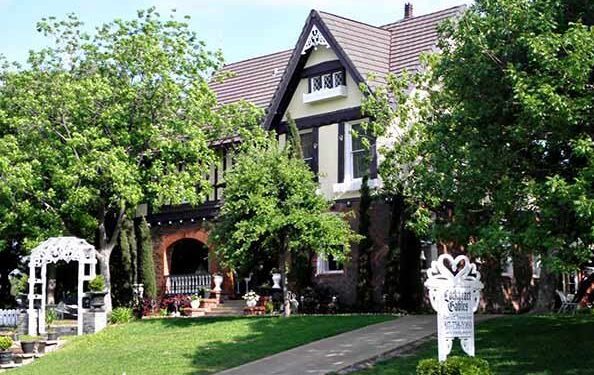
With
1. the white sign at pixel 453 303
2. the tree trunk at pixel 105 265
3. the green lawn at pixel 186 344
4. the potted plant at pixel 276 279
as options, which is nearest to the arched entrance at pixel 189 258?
the tree trunk at pixel 105 265

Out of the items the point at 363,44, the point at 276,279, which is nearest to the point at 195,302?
the point at 276,279

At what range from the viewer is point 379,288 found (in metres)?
27.6

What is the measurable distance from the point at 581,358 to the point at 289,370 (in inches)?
219

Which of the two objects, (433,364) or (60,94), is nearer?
(433,364)

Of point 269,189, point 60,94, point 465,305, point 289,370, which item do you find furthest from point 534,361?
point 60,94

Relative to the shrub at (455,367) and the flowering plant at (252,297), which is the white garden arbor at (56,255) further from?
the shrub at (455,367)

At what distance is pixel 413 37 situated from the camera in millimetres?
30266

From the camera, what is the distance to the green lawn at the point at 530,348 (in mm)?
16688

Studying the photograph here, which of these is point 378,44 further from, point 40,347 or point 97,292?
point 40,347

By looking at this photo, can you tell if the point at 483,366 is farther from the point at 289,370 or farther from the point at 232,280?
the point at 232,280

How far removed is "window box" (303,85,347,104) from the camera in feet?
95.1

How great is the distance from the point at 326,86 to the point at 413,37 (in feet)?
11.2

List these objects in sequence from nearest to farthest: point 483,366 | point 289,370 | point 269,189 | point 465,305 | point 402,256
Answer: point 483,366, point 465,305, point 289,370, point 269,189, point 402,256

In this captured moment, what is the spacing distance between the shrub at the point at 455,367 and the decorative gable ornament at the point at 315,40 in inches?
646
